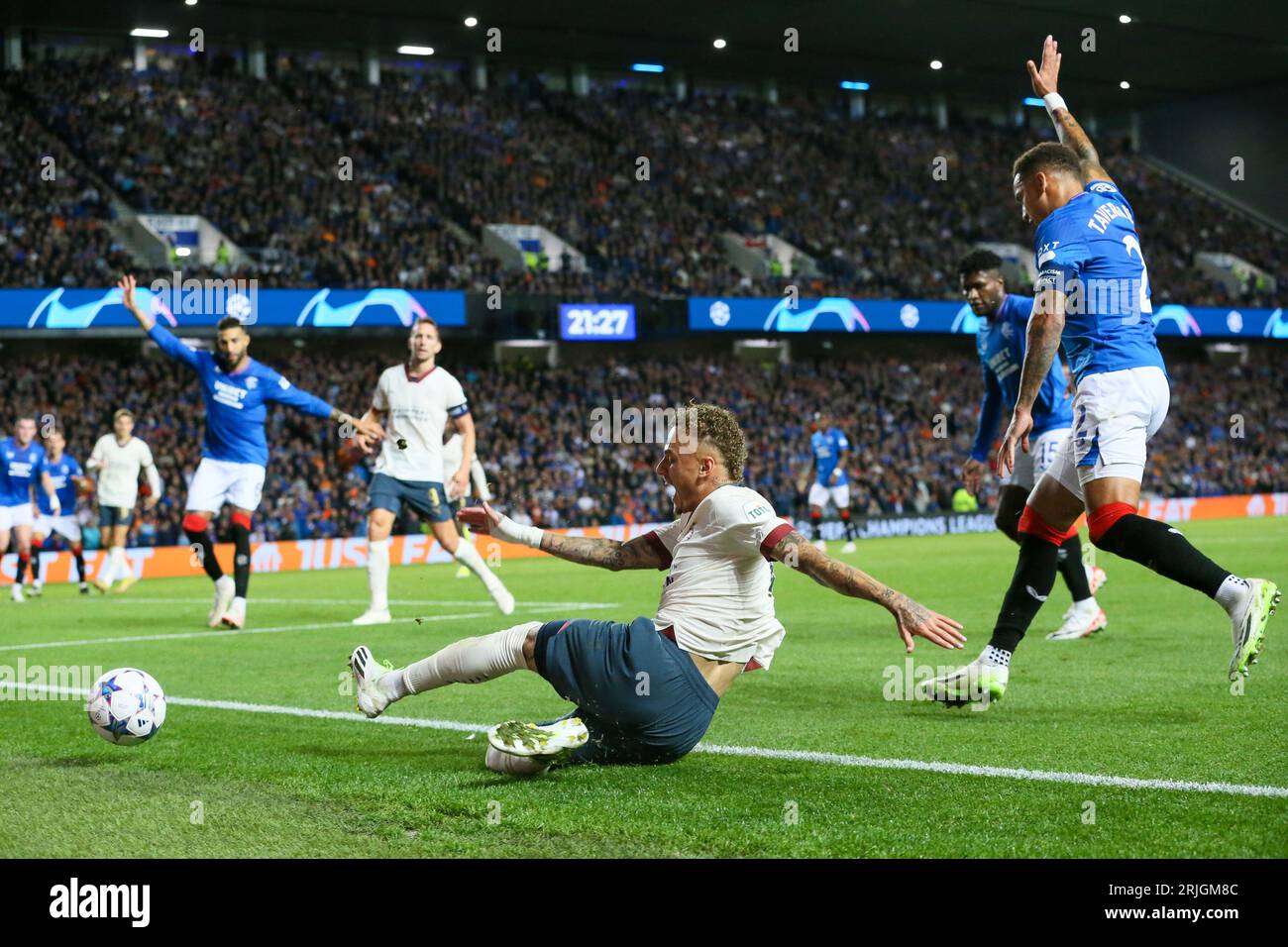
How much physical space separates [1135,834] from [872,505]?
96.8ft

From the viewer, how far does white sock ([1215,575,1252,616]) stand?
527 centimetres

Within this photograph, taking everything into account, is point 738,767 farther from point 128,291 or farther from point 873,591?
point 128,291

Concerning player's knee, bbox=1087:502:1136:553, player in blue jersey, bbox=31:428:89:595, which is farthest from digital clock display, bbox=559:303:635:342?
player's knee, bbox=1087:502:1136:553

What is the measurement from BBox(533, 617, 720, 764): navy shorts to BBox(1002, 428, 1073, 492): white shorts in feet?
13.9

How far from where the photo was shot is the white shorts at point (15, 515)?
1675cm

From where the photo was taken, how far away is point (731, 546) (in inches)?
195

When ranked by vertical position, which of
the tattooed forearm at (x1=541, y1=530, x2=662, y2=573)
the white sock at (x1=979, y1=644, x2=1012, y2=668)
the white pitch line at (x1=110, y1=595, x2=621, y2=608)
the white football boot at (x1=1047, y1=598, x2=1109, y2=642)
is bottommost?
the white pitch line at (x1=110, y1=595, x2=621, y2=608)

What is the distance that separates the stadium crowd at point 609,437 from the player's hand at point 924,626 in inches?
798

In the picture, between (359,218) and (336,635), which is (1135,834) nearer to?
(336,635)

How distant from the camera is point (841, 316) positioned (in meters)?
36.1

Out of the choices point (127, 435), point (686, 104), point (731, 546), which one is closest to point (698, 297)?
point (686, 104)

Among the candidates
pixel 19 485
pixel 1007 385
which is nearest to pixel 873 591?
pixel 1007 385

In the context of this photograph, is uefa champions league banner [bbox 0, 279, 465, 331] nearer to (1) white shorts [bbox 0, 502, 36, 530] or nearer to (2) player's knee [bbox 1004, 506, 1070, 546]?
(1) white shorts [bbox 0, 502, 36, 530]
